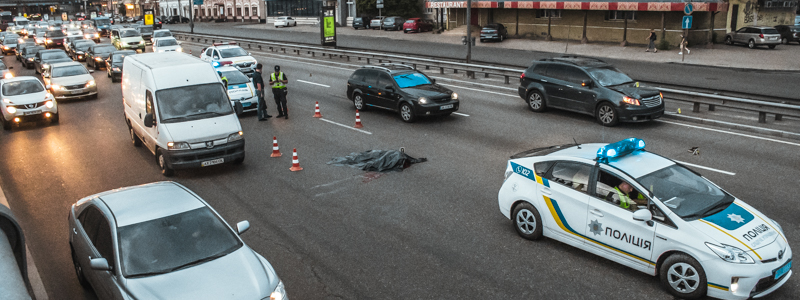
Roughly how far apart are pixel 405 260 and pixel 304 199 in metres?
3.29

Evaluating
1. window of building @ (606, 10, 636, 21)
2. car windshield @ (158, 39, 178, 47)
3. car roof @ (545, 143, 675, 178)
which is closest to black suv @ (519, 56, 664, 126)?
car roof @ (545, 143, 675, 178)

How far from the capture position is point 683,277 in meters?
6.75

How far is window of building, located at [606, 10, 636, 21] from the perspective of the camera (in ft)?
129

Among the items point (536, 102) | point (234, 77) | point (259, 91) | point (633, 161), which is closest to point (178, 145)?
point (259, 91)

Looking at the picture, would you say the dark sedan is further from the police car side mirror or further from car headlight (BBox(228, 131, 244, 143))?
the police car side mirror

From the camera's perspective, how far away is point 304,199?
10.8 meters

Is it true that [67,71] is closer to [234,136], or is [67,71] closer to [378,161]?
[234,136]

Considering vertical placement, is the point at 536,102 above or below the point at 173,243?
above

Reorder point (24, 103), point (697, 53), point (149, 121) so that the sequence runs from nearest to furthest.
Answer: point (149, 121), point (24, 103), point (697, 53)

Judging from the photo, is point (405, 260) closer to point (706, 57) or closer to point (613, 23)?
point (706, 57)

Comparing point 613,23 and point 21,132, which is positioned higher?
point 613,23

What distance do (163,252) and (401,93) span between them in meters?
11.6

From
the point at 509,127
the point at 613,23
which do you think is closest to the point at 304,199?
the point at 509,127

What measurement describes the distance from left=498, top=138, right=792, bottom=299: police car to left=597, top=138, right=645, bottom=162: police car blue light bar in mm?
13
